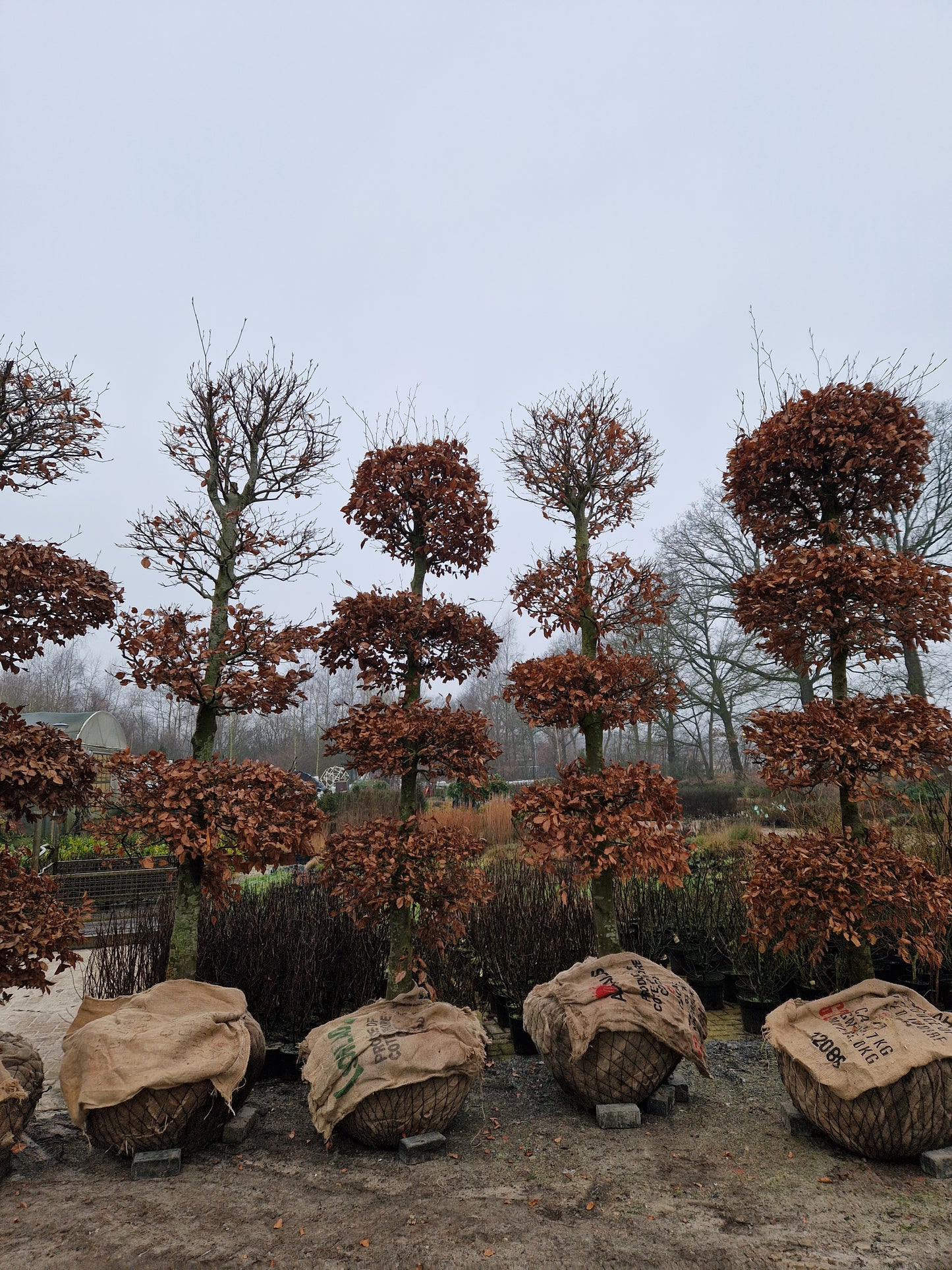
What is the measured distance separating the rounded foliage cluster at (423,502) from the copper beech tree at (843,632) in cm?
145

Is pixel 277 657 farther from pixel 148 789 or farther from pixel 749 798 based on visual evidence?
pixel 749 798

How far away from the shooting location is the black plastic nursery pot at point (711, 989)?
507 centimetres

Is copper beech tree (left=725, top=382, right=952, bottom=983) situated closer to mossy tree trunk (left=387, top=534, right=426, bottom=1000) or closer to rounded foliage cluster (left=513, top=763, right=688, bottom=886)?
rounded foliage cluster (left=513, top=763, right=688, bottom=886)

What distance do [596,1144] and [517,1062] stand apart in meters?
1.15

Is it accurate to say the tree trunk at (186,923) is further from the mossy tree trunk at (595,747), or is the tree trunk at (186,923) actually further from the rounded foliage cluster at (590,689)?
the mossy tree trunk at (595,747)

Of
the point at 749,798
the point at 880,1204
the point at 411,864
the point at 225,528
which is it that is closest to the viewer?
the point at 880,1204

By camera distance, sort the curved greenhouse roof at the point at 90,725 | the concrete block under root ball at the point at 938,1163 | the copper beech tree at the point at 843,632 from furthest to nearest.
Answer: the curved greenhouse roof at the point at 90,725, the copper beech tree at the point at 843,632, the concrete block under root ball at the point at 938,1163

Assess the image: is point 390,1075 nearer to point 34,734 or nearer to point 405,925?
point 405,925

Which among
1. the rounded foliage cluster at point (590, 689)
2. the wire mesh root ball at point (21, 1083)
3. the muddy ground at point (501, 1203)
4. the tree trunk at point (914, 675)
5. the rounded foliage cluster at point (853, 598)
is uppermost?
the tree trunk at point (914, 675)

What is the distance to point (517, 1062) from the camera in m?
4.12

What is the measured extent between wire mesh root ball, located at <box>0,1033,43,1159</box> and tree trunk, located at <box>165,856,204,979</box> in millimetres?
644

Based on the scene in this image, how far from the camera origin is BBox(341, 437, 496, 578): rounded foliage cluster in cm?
415

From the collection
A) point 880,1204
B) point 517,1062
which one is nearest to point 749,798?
point 517,1062


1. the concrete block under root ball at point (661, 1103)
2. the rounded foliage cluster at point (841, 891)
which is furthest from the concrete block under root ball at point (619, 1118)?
the rounded foliage cluster at point (841, 891)
